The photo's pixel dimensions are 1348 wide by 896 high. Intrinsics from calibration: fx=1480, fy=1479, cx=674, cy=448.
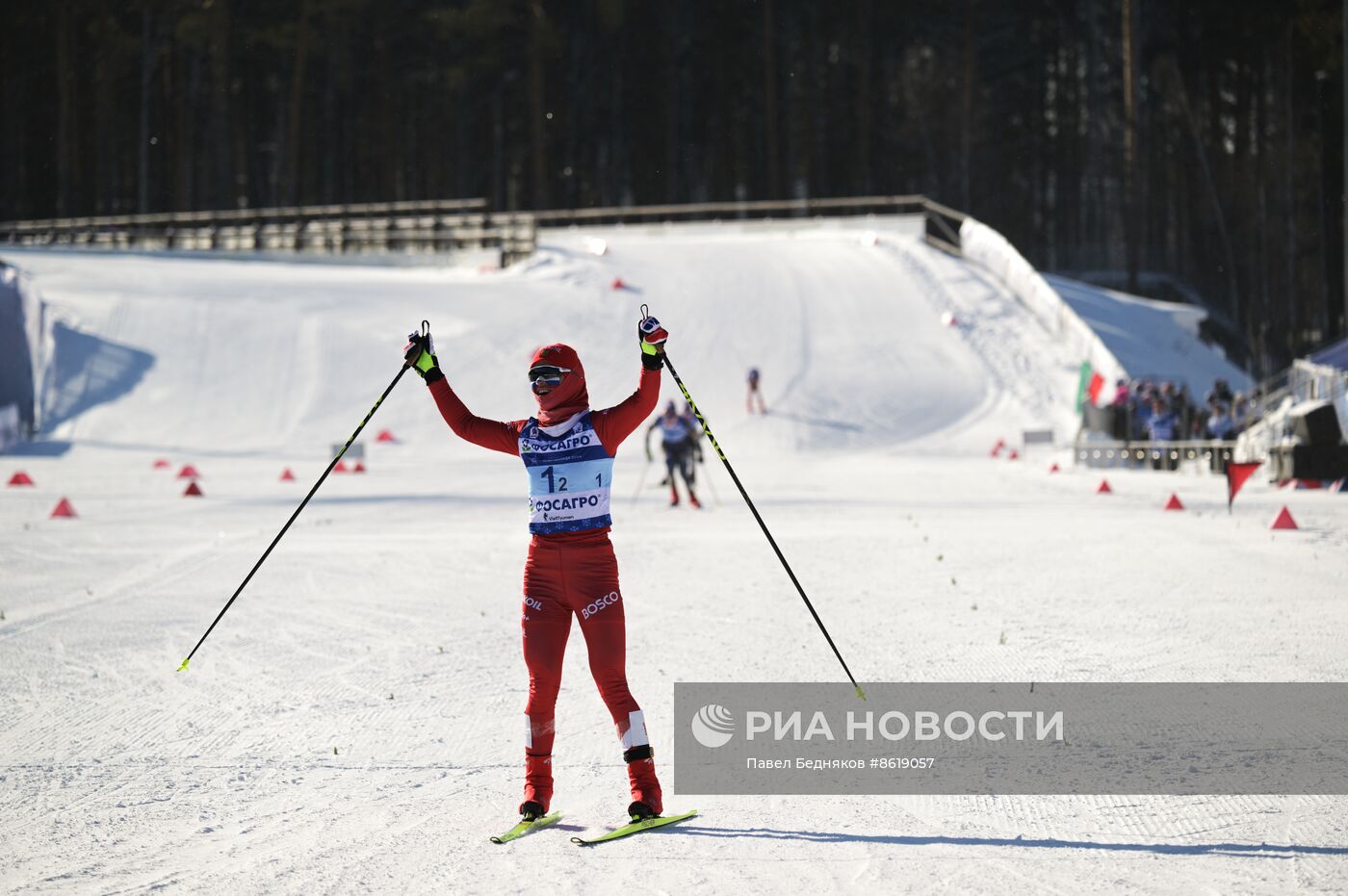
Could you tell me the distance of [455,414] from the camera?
632 centimetres

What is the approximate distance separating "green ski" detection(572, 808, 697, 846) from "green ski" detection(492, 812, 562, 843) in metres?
0.22

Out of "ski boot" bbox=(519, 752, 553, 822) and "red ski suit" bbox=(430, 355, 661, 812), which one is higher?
"red ski suit" bbox=(430, 355, 661, 812)

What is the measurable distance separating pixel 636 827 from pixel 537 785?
45 centimetres

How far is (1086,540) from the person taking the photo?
50.3 feet

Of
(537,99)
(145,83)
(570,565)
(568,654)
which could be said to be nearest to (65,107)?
(145,83)

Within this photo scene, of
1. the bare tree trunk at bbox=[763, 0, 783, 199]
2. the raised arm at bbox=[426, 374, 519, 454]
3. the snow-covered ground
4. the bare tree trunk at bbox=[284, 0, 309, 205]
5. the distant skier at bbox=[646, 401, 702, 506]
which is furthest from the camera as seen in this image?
the bare tree trunk at bbox=[763, 0, 783, 199]

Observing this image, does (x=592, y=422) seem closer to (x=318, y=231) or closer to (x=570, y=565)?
(x=570, y=565)

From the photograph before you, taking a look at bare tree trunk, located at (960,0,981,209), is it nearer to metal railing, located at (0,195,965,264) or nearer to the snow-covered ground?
metal railing, located at (0,195,965,264)

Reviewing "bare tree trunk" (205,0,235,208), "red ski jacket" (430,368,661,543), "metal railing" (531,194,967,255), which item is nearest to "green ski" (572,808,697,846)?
"red ski jacket" (430,368,661,543)

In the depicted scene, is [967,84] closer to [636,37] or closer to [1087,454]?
[636,37]

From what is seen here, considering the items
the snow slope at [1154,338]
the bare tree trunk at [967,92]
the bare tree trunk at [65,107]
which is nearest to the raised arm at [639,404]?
the snow slope at [1154,338]

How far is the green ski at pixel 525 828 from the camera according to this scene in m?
5.50

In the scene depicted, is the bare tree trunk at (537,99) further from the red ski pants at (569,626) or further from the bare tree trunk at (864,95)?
the red ski pants at (569,626)

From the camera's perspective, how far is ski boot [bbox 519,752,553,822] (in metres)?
5.73
